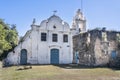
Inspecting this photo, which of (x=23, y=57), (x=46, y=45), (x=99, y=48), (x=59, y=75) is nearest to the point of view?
(x=59, y=75)

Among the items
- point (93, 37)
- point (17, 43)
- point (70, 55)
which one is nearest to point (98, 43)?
point (93, 37)

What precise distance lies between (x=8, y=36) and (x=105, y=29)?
15.0 metres

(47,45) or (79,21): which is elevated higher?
(79,21)

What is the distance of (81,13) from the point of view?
4184 cm

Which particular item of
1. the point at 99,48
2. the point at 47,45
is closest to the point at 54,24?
the point at 47,45

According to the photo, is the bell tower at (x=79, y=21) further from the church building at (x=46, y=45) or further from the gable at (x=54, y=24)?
the church building at (x=46, y=45)

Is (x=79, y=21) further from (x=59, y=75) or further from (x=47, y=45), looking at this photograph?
(x=59, y=75)

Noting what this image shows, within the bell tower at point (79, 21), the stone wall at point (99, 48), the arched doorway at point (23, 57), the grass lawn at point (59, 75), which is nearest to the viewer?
the grass lawn at point (59, 75)

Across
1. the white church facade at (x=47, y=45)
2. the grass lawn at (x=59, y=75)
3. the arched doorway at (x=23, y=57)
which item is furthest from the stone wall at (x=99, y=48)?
the arched doorway at (x=23, y=57)

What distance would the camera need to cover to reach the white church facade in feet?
111

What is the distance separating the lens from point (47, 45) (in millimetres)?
34938

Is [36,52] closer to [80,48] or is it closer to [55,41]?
[55,41]

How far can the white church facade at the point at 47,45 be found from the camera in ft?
111

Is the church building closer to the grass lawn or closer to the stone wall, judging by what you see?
the stone wall
